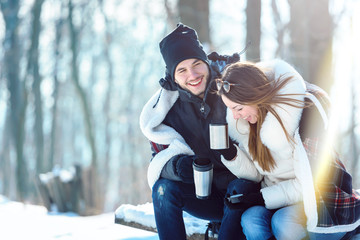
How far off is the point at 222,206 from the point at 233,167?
1.24 feet

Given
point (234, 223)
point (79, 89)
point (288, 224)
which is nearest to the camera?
point (288, 224)

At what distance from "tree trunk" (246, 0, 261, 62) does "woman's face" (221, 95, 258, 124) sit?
311cm

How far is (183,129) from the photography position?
9.71 ft

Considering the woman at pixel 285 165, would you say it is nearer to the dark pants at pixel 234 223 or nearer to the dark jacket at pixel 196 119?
the dark pants at pixel 234 223

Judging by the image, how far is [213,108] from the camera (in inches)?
112

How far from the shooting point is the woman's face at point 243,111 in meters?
2.31

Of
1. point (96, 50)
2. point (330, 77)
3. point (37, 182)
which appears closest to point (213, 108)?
point (330, 77)

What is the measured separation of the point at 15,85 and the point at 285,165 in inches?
537

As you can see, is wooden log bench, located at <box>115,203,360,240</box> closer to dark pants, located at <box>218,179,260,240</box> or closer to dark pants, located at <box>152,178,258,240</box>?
dark pants, located at <box>152,178,258,240</box>

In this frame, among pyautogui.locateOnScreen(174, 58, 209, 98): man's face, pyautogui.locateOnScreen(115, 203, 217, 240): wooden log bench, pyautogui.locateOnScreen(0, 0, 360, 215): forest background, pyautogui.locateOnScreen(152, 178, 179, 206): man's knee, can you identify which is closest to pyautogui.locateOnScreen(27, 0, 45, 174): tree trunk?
pyautogui.locateOnScreen(0, 0, 360, 215): forest background

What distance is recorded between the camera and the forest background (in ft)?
18.6

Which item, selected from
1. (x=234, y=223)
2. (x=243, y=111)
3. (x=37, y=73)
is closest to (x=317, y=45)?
(x=243, y=111)

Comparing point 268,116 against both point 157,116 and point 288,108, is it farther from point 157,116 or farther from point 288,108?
point 157,116

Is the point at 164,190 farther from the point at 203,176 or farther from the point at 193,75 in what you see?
the point at 193,75
